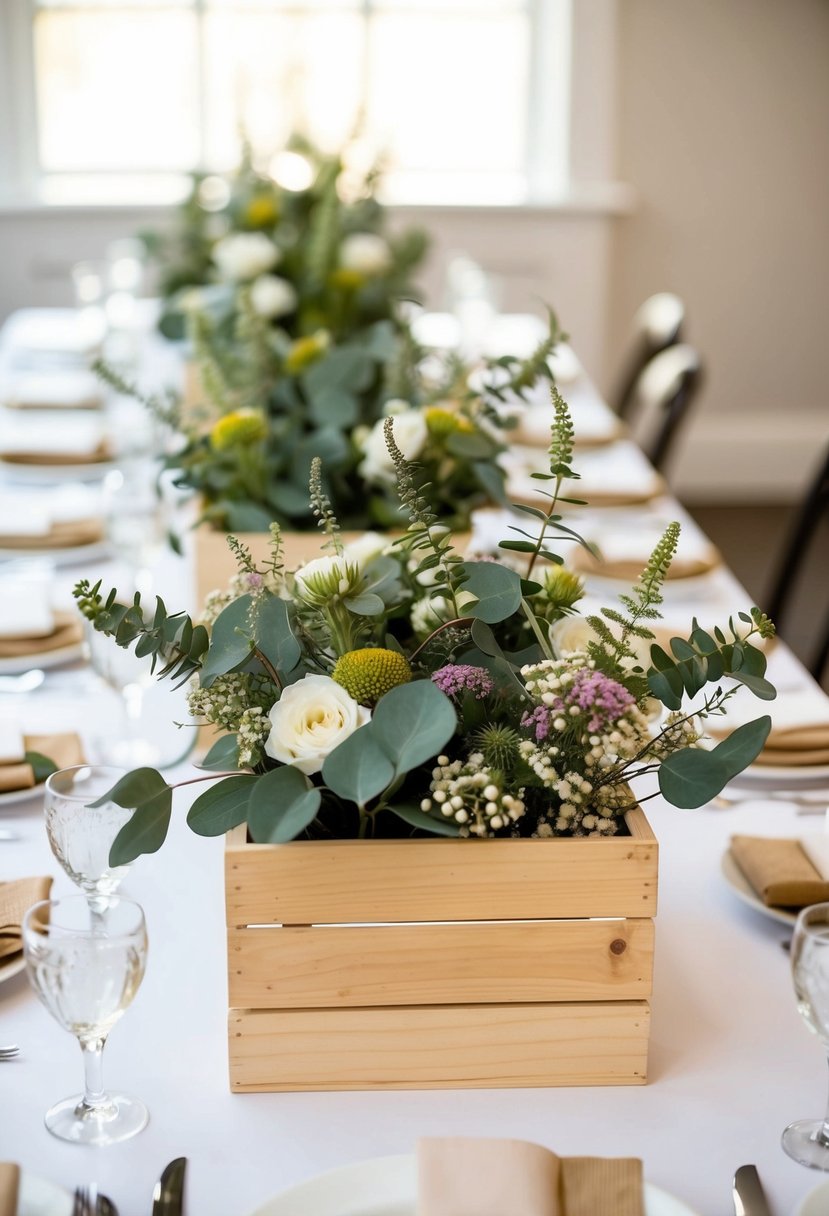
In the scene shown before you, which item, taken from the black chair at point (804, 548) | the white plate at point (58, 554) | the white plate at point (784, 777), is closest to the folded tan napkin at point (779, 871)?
the white plate at point (784, 777)

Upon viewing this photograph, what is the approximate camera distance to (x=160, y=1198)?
822 mm

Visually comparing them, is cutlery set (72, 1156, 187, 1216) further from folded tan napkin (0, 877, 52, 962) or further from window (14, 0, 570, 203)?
window (14, 0, 570, 203)

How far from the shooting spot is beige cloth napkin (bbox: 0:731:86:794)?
1324 mm

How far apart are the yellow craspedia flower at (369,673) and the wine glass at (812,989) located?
0.29m

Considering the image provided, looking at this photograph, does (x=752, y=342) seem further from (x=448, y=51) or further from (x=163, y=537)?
(x=163, y=537)

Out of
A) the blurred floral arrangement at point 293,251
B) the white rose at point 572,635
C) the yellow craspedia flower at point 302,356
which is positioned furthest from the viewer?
the blurred floral arrangement at point 293,251

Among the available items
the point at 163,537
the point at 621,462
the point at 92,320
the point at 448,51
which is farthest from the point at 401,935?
the point at 448,51

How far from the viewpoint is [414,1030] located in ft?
3.06

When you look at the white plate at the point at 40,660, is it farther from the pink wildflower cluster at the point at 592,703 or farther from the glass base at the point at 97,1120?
the pink wildflower cluster at the point at 592,703

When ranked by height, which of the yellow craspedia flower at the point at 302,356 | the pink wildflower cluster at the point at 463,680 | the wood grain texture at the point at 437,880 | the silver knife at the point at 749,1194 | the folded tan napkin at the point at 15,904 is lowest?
the silver knife at the point at 749,1194

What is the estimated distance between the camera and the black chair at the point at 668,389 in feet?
9.46

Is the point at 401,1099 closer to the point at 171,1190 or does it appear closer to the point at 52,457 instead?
the point at 171,1190

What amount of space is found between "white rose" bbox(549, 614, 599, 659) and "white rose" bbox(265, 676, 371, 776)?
163 millimetres

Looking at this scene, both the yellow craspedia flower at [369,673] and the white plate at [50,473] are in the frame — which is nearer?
the yellow craspedia flower at [369,673]
